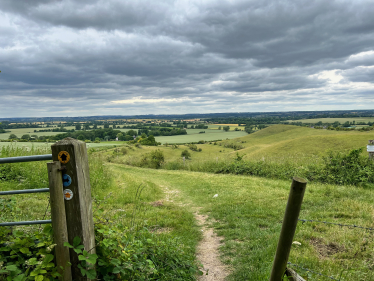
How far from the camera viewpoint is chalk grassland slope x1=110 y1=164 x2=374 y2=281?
12.6 ft

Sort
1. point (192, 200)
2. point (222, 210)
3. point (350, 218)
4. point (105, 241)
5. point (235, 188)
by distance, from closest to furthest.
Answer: point (105, 241), point (350, 218), point (222, 210), point (192, 200), point (235, 188)

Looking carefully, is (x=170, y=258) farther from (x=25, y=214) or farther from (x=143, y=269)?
(x=25, y=214)

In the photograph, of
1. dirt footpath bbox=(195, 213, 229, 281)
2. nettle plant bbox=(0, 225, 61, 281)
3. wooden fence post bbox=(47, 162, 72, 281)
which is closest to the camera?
nettle plant bbox=(0, 225, 61, 281)

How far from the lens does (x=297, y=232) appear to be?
17.0 ft

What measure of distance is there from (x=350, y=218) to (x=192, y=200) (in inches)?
225

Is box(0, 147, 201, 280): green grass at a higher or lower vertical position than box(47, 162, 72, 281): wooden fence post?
lower

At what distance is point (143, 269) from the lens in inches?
115

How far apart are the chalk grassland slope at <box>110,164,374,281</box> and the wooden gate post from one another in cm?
268

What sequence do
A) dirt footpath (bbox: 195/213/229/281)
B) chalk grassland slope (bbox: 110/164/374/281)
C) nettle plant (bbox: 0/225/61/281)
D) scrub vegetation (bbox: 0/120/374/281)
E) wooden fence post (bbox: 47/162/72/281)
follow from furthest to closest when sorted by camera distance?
dirt footpath (bbox: 195/213/229/281), chalk grassland slope (bbox: 110/164/374/281), scrub vegetation (bbox: 0/120/374/281), wooden fence post (bbox: 47/162/72/281), nettle plant (bbox: 0/225/61/281)

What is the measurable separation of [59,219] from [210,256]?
341 centimetres

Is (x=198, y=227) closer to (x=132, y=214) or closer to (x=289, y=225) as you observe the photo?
(x=132, y=214)

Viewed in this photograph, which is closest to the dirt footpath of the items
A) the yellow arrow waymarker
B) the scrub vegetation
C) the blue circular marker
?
the scrub vegetation

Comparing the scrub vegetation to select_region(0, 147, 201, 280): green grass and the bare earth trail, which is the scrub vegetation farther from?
the bare earth trail

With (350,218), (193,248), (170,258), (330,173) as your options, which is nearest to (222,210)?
(193,248)
